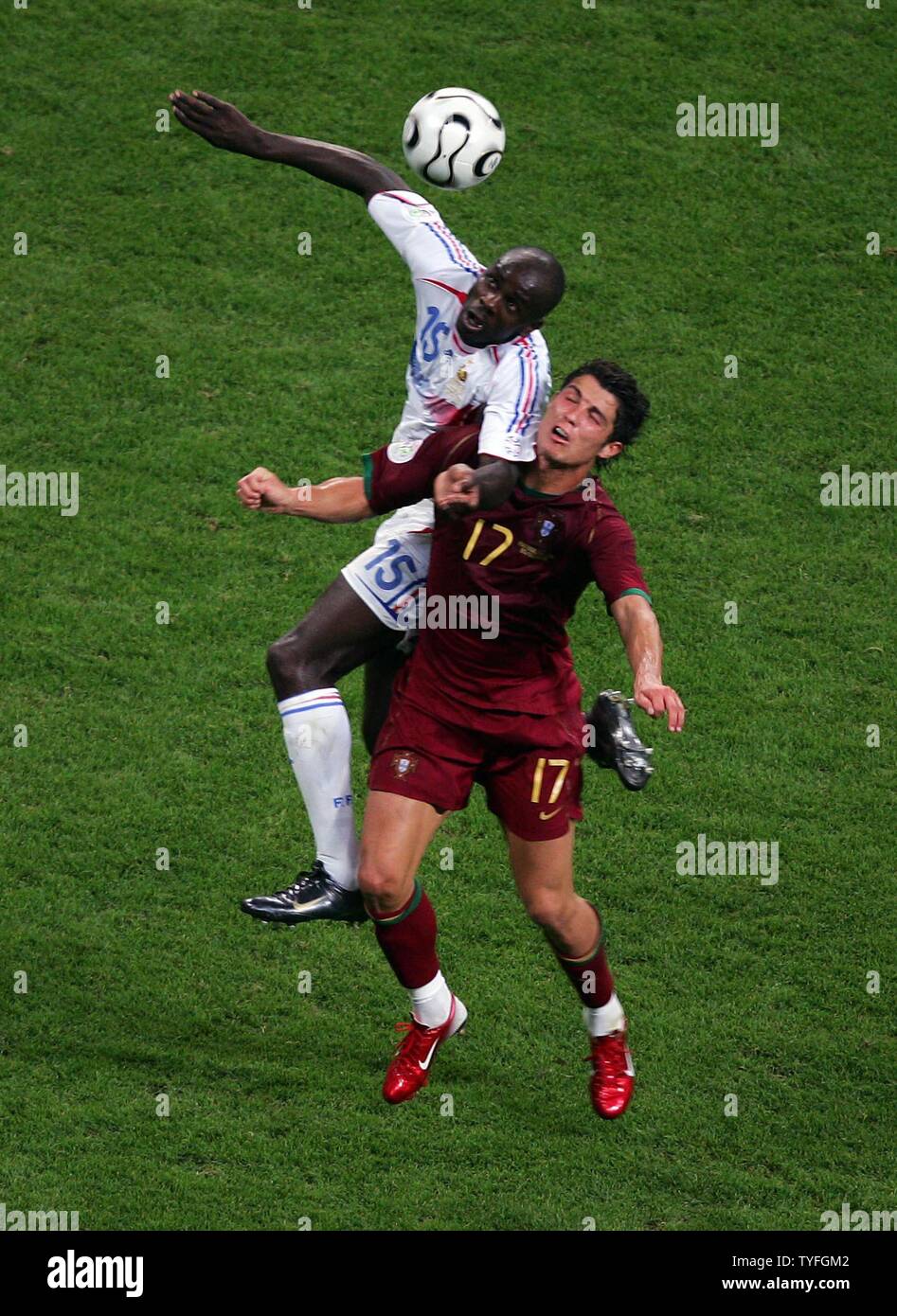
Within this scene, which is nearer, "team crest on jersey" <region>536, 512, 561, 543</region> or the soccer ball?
"team crest on jersey" <region>536, 512, 561, 543</region>

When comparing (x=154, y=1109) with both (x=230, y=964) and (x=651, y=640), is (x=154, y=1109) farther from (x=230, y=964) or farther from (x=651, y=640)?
(x=651, y=640)

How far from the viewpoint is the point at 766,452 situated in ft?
38.3

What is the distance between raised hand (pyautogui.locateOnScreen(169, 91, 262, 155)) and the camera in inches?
287

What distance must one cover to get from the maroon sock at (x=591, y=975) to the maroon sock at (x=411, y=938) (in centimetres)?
52

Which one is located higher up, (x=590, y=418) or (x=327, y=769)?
(x=590, y=418)

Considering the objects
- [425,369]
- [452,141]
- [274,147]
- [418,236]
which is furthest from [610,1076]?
[274,147]

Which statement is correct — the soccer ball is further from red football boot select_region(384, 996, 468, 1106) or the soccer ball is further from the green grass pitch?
the green grass pitch

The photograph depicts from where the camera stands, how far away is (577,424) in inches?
273

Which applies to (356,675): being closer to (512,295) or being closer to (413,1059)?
(413,1059)

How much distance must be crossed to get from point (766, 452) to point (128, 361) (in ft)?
13.0

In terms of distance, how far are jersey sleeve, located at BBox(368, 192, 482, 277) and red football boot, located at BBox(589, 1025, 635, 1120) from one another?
3.19 metres

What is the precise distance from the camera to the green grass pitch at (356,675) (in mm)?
8188

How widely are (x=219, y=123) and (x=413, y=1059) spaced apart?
12.2 ft

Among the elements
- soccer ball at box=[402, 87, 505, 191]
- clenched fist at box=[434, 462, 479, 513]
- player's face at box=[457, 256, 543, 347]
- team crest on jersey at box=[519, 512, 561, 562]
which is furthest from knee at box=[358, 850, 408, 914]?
soccer ball at box=[402, 87, 505, 191]
